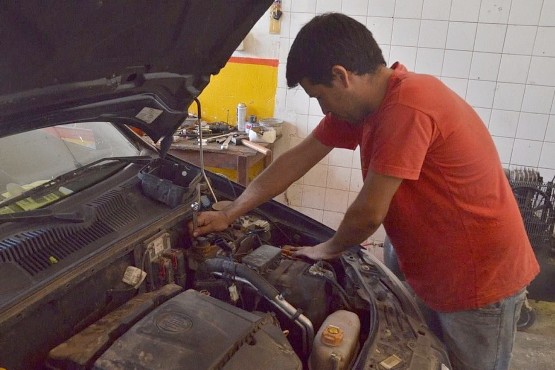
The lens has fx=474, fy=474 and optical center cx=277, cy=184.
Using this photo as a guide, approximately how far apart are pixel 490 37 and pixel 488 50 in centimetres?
8

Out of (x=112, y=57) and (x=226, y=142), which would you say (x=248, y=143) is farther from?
(x=112, y=57)

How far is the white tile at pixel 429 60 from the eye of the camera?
3217 millimetres

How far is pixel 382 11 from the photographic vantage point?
127 inches

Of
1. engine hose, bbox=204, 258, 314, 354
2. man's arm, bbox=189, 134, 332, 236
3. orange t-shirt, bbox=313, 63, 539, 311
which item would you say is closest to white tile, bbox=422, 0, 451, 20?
man's arm, bbox=189, 134, 332, 236

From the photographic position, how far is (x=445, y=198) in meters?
1.37

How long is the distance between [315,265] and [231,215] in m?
0.39

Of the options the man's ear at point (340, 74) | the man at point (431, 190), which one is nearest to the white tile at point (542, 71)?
the man at point (431, 190)

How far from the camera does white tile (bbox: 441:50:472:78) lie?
318cm

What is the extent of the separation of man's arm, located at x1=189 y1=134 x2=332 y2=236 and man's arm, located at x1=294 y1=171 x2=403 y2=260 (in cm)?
37

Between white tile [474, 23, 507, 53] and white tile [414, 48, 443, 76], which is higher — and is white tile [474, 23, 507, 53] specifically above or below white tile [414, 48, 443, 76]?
above

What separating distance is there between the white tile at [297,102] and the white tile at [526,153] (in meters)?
1.50

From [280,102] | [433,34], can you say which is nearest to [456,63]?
[433,34]

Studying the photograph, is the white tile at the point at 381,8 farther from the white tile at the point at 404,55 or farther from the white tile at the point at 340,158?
the white tile at the point at 340,158

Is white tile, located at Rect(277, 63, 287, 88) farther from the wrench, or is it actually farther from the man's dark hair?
the man's dark hair
